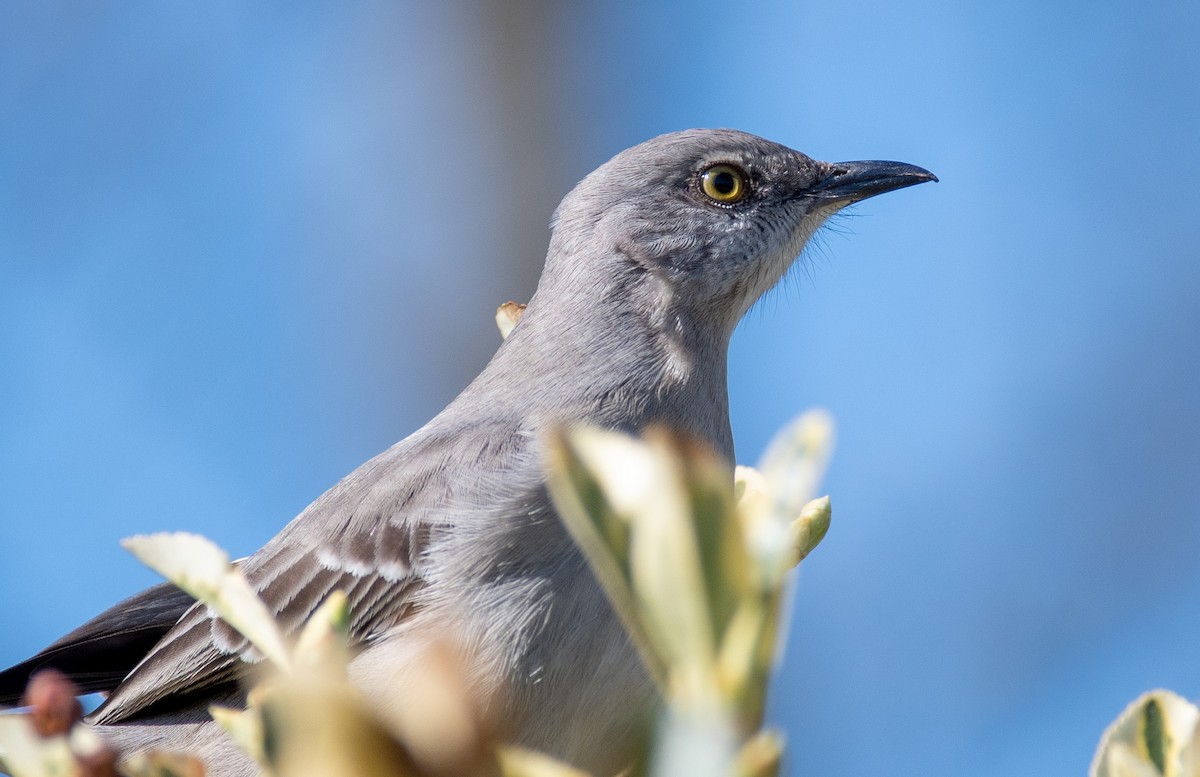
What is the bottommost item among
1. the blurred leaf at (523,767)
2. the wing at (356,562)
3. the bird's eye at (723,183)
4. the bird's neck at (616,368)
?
the blurred leaf at (523,767)

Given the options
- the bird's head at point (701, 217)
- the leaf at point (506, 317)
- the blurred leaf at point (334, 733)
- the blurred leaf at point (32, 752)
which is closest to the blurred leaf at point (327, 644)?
the blurred leaf at point (334, 733)

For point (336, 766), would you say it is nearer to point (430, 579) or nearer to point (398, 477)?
point (430, 579)

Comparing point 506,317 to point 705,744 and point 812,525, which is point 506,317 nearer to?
point 812,525

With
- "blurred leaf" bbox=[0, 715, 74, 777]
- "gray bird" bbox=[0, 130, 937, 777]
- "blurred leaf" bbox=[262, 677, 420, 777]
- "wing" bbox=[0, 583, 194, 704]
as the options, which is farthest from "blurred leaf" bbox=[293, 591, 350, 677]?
"wing" bbox=[0, 583, 194, 704]

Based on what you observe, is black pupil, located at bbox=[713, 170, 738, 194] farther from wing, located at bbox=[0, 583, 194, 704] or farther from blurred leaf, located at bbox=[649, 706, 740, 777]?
blurred leaf, located at bbox=[649, 706, 740, 777]

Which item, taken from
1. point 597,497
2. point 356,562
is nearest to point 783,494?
point 597,497

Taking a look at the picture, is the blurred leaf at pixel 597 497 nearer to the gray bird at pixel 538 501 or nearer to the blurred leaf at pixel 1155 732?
the blurred leaf at pixel 1155 732

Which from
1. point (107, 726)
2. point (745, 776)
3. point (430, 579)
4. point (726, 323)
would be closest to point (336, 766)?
point (745, 776)

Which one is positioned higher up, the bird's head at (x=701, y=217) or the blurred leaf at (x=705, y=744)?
the bird's head at (x=701, y=217)

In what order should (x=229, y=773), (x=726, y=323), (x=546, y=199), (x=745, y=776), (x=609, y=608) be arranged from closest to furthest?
(x=745, y=776) → (x=609, y=608) → (x=229, y=773) → (x=726, y=323) → (x=546, y=199)
